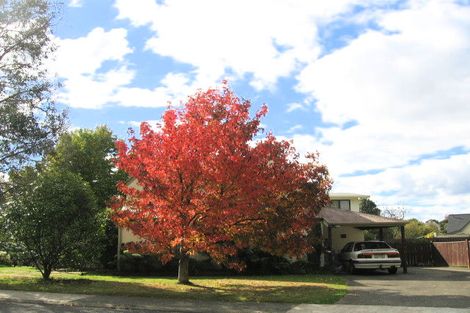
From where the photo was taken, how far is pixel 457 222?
192 feet

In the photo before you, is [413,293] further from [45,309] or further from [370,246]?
[45,309]

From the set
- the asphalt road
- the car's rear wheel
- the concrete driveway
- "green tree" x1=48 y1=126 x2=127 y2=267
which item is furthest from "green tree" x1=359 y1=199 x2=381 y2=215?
the asphalt road

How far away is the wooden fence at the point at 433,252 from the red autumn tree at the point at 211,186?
14.4 m

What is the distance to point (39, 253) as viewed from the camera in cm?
1844

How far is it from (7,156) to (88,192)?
340 centimetres

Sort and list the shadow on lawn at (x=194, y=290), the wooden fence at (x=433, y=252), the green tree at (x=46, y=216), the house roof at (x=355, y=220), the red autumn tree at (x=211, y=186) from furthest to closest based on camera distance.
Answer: the wooden fence at (x=433, y=252), the house roof at (x=355, y=220), the green tree at (x=46, y=216), the red autumn tree at (x=211, y=186), the shadow on lawn at (x=194, y=290)

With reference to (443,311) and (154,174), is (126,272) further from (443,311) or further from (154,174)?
(443,311)

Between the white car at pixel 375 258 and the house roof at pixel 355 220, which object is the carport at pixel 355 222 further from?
the white car at pixel 375 258

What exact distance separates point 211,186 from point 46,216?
6.56 metres

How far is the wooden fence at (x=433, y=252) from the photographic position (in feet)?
94.5

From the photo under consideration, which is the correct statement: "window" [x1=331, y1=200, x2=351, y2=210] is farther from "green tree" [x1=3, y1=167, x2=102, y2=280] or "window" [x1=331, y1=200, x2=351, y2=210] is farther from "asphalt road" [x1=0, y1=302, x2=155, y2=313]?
"asphalt road" [x1=0, y1=302, x2=155, y2=313]

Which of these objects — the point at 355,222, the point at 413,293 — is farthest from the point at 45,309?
the point at 355,222

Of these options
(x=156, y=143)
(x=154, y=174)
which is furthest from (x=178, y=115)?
(x=154, y=174)

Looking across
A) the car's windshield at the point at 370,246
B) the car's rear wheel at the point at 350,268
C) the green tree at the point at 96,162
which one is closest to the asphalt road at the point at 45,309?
the car's rear wheel at the point at 350,268
